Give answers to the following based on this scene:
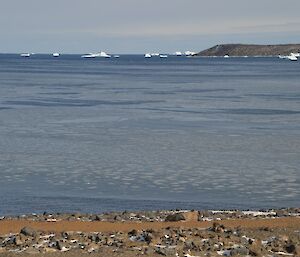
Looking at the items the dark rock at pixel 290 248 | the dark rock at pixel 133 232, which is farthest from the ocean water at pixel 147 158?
the dark rock at pixel 290 248

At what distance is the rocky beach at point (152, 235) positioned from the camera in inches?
429

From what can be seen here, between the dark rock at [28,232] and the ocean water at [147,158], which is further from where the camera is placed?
the ocean water at [147,158]

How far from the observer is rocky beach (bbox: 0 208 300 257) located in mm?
10898

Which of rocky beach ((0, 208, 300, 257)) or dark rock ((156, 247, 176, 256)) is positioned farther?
rocky beach ((0, 208, 300, 257))

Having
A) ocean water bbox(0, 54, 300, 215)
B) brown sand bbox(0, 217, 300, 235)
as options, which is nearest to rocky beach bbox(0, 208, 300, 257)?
brown sand bbox(0, 217, 300, 235)

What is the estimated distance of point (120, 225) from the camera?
45.7 ft

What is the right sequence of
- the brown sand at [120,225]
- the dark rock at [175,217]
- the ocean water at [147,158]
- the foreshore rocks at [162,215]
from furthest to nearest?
the ocean water at [147,158] → the foreshore rocks at [162,215] → the dark rock at [175,217] → the brown sand at [120,225]

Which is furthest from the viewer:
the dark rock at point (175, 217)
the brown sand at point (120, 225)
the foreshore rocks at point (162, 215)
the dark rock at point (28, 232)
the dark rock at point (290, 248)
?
the foreshore rocks at point (162, 215)

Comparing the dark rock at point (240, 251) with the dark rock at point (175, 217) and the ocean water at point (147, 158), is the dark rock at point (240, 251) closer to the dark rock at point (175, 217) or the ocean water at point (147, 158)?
the dark rock at point (175, 217)

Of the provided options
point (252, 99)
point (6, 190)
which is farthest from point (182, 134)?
point (252, 99)

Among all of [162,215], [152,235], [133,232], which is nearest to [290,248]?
[152,235]

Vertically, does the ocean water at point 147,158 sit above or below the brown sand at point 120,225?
below

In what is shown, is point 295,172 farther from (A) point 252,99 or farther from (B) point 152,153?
(A) point 252,99

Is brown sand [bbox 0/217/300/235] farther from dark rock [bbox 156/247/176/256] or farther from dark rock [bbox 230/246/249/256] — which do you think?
dark rock [bbox 230/246/249/256]
